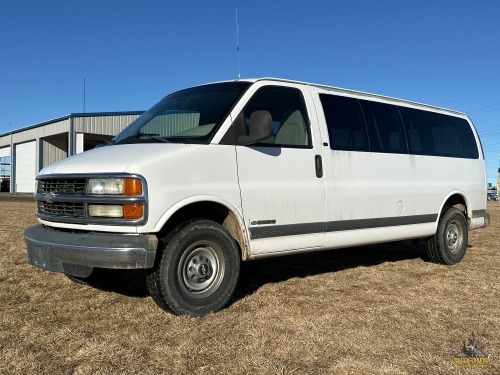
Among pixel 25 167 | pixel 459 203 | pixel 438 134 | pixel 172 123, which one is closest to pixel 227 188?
pixel 172 123

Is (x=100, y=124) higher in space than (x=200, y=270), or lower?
higher

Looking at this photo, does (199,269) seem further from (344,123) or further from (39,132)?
(39,132)

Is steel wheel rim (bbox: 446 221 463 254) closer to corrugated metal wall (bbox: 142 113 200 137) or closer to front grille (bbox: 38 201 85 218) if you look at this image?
corrugated metal wall (bbox: 142 113 200 137)

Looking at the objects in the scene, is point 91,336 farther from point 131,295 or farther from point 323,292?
point 323,292

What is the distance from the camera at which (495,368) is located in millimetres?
3000

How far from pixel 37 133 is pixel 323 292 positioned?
32665mm

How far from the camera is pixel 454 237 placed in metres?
6.94

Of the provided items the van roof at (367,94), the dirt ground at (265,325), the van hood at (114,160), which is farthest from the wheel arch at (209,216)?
the van roof at (367,94)

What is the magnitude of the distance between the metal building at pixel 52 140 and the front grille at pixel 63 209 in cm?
2463

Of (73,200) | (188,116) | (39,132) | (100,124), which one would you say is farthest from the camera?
(39,132)

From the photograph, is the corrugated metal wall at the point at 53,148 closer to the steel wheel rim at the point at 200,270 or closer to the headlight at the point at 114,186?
the headlight at the point at 114,186

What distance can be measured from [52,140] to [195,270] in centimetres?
3257

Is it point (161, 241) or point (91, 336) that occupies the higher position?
point (161, 241)

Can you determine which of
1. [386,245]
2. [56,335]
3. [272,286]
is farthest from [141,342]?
[386,245]
